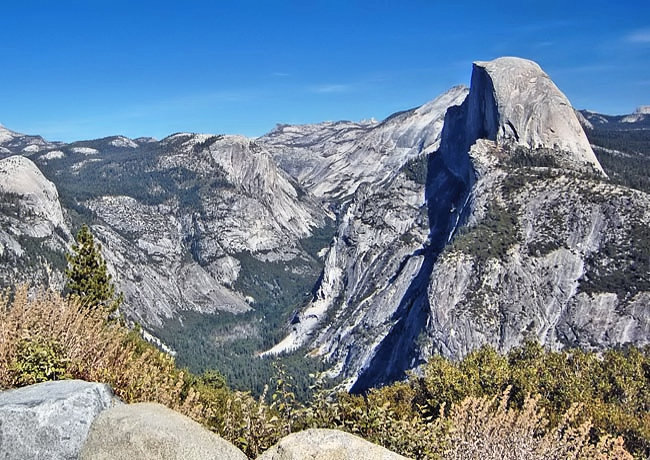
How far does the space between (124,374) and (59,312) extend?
274 cm

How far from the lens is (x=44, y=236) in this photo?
173 m

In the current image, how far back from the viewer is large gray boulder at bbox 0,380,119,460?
10.2 m

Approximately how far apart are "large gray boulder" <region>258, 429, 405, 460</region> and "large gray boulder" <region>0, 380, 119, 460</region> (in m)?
3.56

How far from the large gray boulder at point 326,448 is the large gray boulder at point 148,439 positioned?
2.90 ft

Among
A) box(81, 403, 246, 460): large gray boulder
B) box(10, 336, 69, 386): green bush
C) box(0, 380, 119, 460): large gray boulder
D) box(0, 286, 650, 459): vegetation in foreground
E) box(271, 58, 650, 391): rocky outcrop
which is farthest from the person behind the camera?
box(271, 58, 650, 391): rocky outcrop

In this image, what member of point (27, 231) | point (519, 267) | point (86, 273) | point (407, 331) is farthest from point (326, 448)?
point (27, 231)

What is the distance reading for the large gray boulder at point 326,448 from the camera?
10.4 m

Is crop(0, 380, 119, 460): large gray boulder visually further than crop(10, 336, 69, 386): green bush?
No

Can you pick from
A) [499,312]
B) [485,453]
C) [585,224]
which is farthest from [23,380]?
[585,224]

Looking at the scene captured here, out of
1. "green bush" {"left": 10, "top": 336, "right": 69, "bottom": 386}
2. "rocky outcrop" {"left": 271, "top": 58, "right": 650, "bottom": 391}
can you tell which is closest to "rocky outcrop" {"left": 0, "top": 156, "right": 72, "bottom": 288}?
"rocky outcrop" {"left": 271, "top": 58, "right": 650, "bottom": 391}

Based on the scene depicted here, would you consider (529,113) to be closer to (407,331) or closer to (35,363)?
(407,331)

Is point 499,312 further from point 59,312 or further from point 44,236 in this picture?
point 44,236

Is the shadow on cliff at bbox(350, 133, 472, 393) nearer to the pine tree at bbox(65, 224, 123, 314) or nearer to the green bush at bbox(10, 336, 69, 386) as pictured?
the pine tree at bbox(65, 224, 123, 314)

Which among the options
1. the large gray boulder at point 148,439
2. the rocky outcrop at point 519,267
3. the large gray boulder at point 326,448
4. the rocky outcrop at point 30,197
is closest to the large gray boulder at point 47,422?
the large gray boulder at point 148,439
